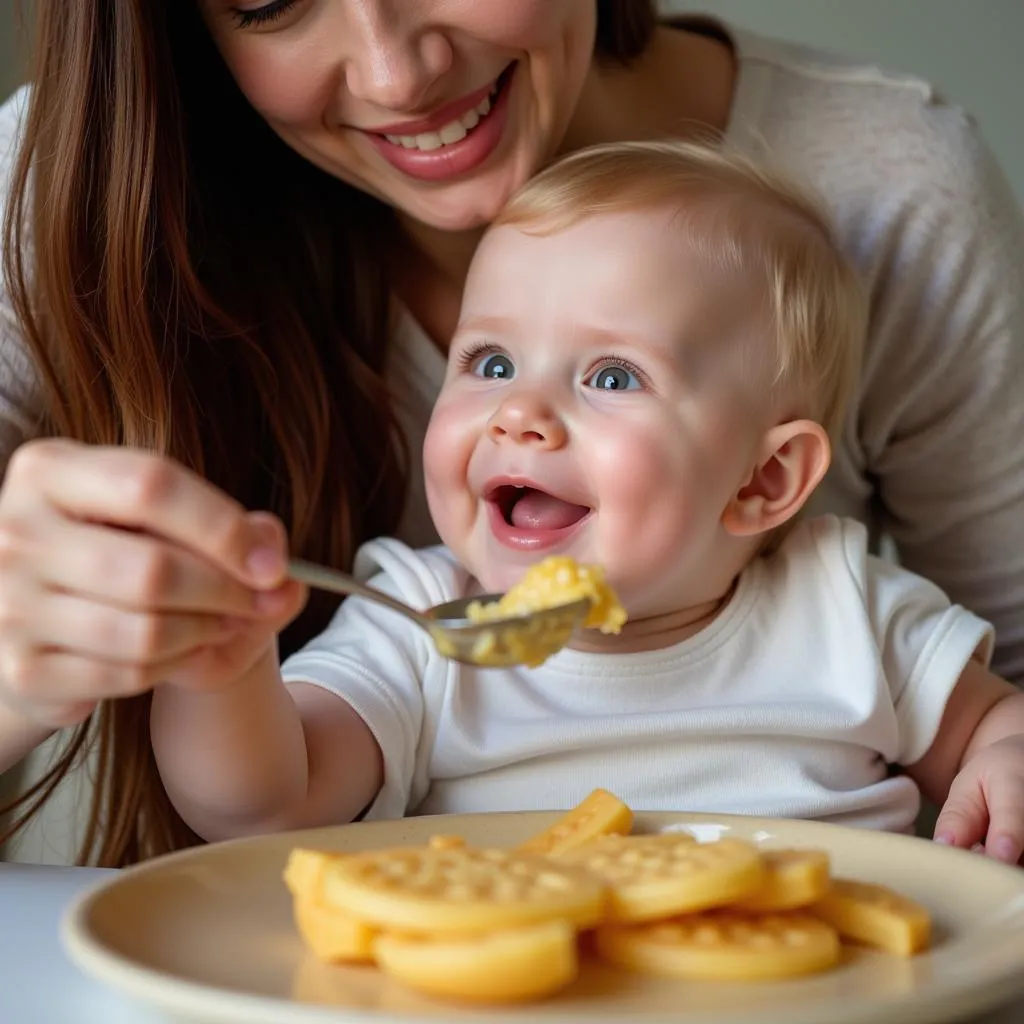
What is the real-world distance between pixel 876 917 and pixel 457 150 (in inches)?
32.8

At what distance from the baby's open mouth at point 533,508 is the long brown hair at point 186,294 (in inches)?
11.6

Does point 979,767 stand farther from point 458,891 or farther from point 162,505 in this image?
point 162,505

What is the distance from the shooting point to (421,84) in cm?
129

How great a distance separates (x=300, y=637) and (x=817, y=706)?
53 centimetres

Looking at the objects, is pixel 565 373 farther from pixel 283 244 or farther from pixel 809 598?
pixel 283 244

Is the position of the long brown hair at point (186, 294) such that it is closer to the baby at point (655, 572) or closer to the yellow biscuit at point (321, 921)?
the baby at point (655, 572)

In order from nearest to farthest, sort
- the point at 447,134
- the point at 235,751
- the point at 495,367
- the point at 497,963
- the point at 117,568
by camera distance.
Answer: the point at 497,963, the point at 117,568, the point at 235,751, the point at 495,367, the point at 447,134

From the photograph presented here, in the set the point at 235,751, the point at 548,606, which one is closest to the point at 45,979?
the point at 235,751

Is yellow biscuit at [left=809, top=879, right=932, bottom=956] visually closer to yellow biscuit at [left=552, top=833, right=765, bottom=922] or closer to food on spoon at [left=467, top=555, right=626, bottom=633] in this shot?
yellow biscuit at [left=552, top=833, right=765, bottom=922]

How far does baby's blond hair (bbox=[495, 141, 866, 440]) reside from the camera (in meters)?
1.26

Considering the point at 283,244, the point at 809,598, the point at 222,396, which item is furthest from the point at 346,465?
the point at 809,598

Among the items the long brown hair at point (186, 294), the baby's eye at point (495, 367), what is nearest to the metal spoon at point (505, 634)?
the baby's eye at point (495, 367)

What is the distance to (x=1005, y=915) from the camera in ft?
2.68

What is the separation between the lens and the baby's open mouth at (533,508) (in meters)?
1.20
